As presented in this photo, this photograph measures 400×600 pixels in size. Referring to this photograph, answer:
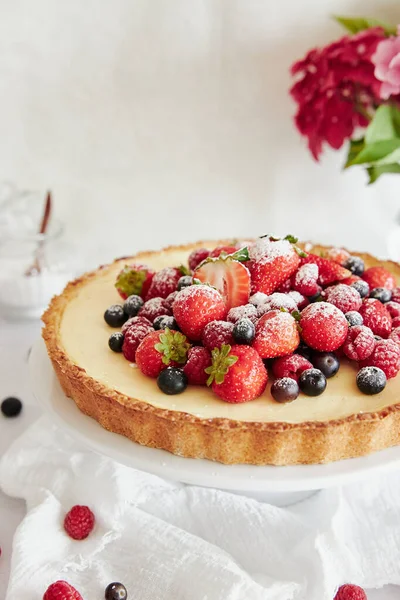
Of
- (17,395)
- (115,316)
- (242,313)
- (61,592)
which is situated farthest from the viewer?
(17,395)

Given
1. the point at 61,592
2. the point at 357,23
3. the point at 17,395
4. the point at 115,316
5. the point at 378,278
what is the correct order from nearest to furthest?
the point at 61,592 < the point at 115,316 < the point at 378,278 < the point at 17,395 < the point at 357,23

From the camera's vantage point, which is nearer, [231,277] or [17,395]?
[231,277]

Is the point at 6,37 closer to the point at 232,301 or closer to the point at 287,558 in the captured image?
the point at 232,301

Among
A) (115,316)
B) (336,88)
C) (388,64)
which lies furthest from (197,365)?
(336,88)

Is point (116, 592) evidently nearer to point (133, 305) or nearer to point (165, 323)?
point (165, 323)

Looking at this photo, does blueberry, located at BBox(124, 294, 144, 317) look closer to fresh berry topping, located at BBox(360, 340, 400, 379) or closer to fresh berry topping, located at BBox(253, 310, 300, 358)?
fresh berry topping, located at BBox(253, 310, 300, 358)

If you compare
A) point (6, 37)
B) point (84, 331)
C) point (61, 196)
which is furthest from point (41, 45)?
point (84, 331)

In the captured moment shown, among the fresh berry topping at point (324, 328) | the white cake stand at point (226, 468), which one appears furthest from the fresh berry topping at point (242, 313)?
the white cake stand at point (226, 468)
